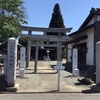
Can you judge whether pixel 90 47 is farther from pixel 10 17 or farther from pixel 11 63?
pixel 11 63

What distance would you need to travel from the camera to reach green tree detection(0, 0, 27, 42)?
17.5m

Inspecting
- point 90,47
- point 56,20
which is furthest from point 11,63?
point 56,20

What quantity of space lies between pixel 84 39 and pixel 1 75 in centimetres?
1614

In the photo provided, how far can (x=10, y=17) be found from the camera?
18688mm

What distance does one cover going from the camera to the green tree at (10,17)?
17469 millimetres

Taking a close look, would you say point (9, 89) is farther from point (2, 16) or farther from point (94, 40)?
point (94, 40)

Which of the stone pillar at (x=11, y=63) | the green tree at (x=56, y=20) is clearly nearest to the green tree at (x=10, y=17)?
the stone pillar at (x=11, y=63)

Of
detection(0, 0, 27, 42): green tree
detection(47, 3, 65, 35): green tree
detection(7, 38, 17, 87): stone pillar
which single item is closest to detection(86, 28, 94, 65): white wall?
detection(0, 0, 27, 42): green tree

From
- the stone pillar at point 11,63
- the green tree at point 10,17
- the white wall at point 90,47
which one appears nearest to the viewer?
the stone pillar at point 11,63

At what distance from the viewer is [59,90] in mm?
11305

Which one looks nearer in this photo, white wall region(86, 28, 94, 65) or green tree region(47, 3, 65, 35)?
white wall region(86, 28, 94, 65)

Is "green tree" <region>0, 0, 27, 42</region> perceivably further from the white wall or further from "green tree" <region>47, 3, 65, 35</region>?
"green tree" <region>47, 3, 65, 35</region>

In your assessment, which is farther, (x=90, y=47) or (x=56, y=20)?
(x=56, y=20)

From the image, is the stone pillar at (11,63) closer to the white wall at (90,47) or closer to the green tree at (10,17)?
the green tree at (10,17)
